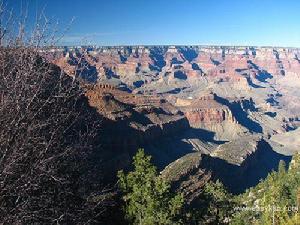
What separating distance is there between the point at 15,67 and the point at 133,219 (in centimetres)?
2789

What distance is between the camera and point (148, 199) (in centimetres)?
3669

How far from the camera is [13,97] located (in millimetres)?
11555

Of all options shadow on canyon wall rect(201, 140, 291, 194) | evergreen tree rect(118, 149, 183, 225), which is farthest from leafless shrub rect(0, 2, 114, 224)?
shadow on canyon wall rect(201, 140, 291, 194)

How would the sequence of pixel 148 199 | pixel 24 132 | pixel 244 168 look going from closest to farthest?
pixel 24 132 → pixel 148 199 → pixel 244 168

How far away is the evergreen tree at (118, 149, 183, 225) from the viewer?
117ft

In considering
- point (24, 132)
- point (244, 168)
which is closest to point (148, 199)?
point (24, 132)

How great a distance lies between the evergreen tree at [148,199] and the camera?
117 ft

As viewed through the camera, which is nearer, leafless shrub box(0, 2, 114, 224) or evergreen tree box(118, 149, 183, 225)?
leafless shrub box(0, 2, 114, 224)

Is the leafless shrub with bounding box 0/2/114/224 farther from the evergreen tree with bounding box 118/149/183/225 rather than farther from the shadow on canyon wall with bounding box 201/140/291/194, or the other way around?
the shadow on canyon wall with bounding box 201/140/291/194

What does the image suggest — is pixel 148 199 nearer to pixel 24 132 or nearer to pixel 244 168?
pixel 24 132

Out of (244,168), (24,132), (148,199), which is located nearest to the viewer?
(24,132)

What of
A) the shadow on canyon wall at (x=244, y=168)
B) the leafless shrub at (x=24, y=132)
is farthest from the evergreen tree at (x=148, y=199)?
the shadow on canyon wall at (x=244, y=168)

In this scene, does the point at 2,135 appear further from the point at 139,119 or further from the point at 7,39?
the point at 139,119

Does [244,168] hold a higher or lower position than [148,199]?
lower
